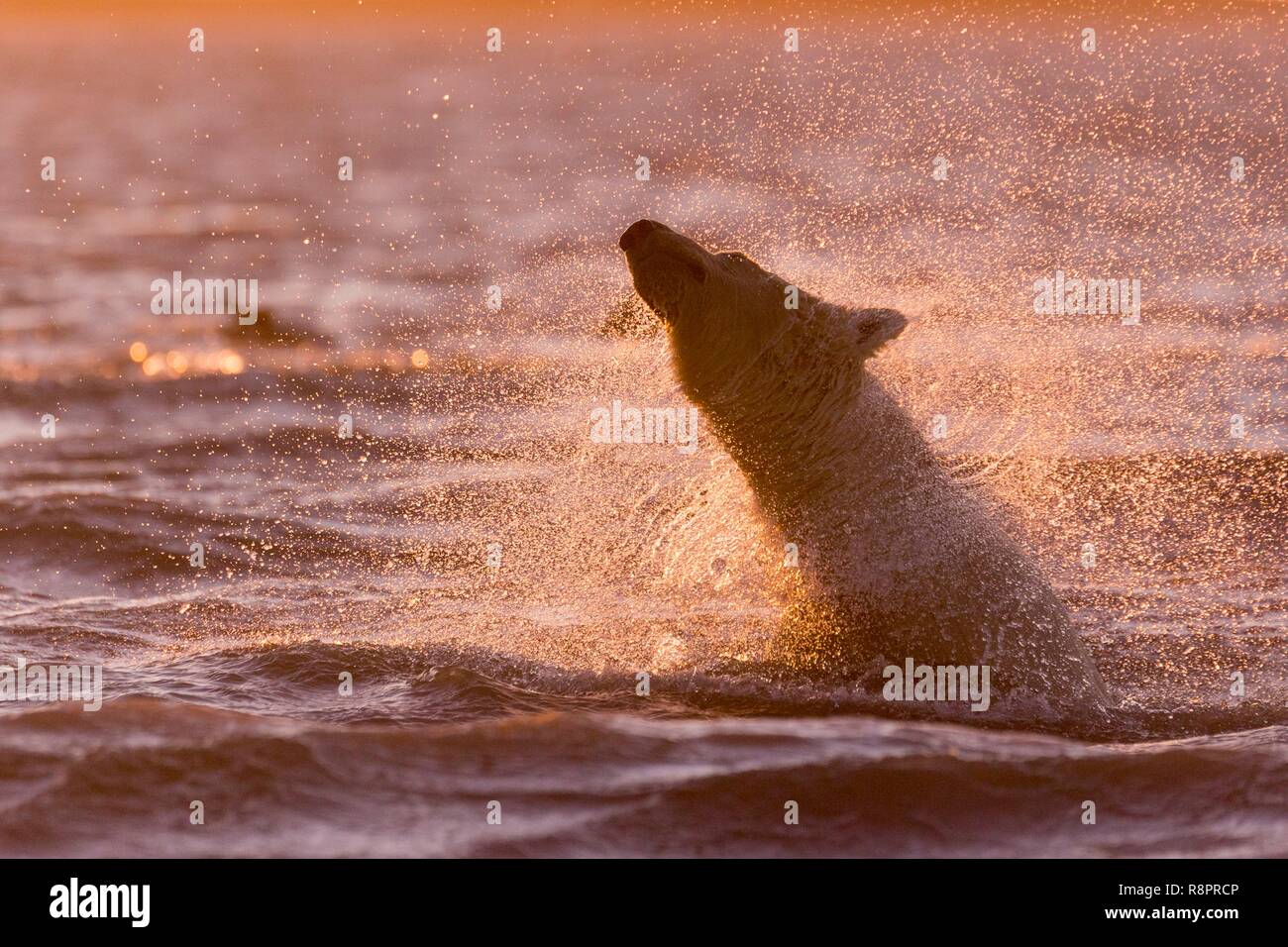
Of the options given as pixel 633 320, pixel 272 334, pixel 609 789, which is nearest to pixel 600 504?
pixel 633 320

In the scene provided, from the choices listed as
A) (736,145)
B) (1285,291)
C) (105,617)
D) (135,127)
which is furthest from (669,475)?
(135,127)

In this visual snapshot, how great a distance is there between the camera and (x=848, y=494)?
7.44 m

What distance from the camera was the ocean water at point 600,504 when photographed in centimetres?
625

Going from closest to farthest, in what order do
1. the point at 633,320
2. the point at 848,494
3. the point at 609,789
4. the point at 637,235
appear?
1. the point at 609,789
2. the point at 637,235
3. the point at 848,494
4. the point at 633,320

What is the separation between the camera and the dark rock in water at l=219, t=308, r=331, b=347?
16.9 m

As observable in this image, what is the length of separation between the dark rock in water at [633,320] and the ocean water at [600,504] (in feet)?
0.08

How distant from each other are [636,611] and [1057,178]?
16484 millimetres

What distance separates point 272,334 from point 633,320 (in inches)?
414

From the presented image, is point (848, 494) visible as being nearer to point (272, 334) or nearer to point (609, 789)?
point (609, 789)

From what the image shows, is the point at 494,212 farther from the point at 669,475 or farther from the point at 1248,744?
the point at 1248,744

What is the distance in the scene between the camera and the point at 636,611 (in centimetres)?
899

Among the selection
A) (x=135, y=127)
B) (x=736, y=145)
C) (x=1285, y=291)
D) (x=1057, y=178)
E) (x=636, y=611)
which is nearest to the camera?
(x=636, y=611)

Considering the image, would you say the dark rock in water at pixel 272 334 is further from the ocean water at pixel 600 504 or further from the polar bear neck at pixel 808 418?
the polar bear neck at pixel 808 418

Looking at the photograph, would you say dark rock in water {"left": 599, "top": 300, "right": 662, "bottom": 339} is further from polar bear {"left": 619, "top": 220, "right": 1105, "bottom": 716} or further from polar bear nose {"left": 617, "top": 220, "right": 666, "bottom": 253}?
polar bear nose {"left": 617, "top": 220, "right": 666, "bottom": 253}
